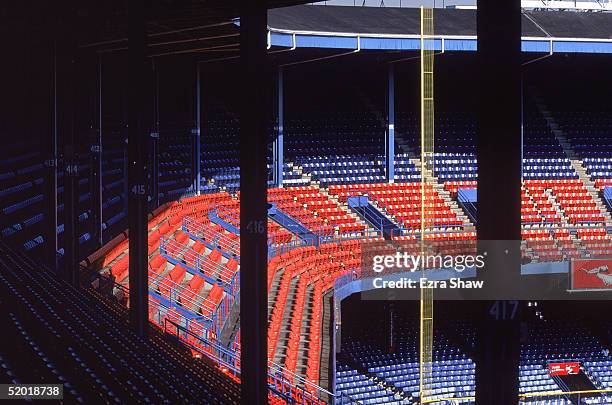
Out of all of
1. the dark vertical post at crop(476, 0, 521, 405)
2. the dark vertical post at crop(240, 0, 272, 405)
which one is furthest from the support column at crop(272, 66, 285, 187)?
the dark vertical post at crop(476, 0, 521, 405)

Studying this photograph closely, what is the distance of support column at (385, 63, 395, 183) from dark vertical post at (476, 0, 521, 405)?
68.6 feet

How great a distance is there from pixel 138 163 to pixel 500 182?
7.60m

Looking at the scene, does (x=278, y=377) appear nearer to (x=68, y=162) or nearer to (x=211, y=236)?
(x=68, y=162)

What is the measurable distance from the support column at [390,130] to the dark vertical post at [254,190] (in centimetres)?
1718

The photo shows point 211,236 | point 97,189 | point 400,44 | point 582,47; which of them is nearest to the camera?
point 97,189


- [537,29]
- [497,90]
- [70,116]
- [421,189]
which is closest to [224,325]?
[70,116]

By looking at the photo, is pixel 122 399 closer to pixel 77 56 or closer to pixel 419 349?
pixel 77 56

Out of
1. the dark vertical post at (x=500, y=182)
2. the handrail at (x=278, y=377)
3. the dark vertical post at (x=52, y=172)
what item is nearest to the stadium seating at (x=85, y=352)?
the handrail at (x=278, y=377)

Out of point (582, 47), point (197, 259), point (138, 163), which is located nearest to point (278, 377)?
point (138, 163)

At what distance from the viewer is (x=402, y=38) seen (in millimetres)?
23969

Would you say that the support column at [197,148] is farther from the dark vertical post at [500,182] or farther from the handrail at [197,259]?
the dark vertical post at [500,182]

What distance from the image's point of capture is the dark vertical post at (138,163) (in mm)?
12359

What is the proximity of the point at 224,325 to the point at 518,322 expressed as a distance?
10.0 metres

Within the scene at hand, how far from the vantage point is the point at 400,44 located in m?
24.0
